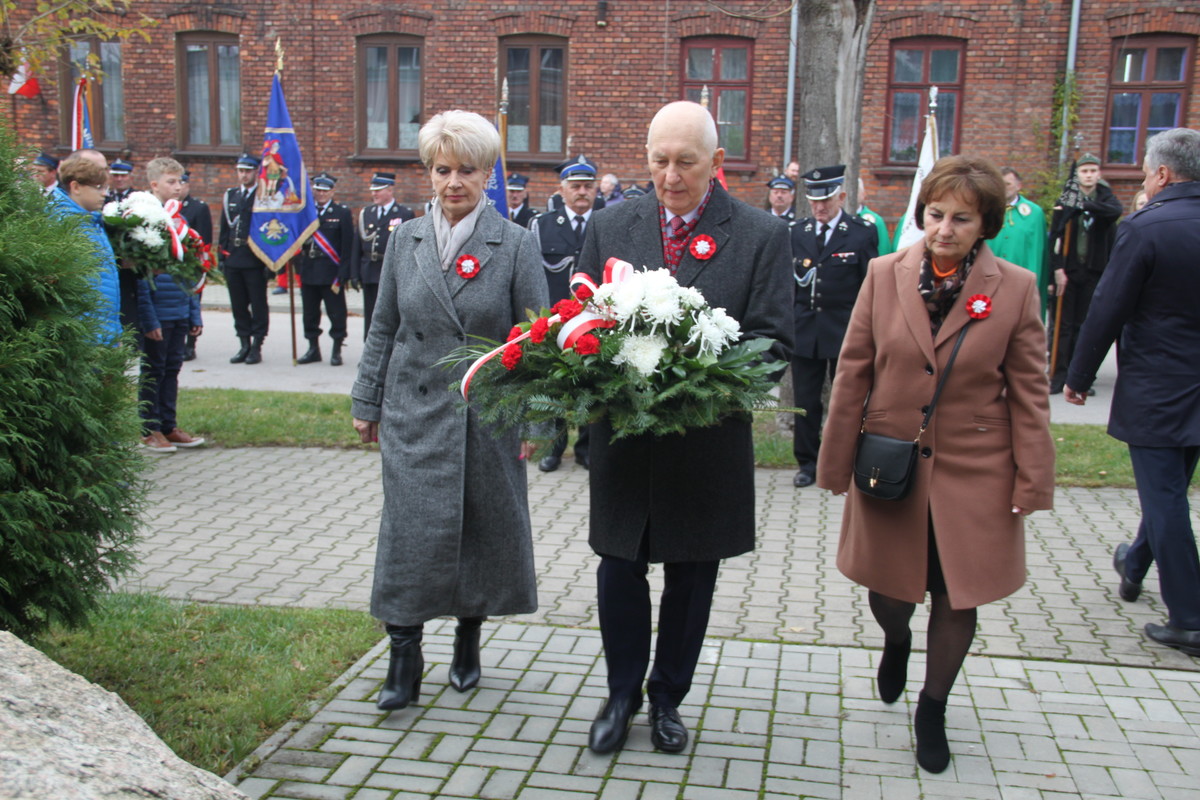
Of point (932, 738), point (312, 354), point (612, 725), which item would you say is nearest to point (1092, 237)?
point (312, 354)

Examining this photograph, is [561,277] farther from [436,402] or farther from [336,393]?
[436,402]

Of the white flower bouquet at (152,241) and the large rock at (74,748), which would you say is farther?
the white flower bouquet at (152,241)

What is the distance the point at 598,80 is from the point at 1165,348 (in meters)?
15.8

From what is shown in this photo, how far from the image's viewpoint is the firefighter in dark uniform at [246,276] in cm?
1383

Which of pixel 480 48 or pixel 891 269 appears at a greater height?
pixel 480 48

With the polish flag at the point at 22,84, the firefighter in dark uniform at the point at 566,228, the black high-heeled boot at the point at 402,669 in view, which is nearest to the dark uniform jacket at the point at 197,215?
the polish flag at the point at 22,84

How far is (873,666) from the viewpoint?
15.7ft

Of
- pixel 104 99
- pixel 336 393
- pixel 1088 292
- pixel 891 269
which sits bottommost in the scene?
pixel 336 393

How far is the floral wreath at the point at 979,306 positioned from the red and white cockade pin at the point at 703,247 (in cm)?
85

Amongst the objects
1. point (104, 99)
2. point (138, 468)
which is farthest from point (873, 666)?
point (104, 99)

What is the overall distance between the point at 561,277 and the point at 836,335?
2.55 m

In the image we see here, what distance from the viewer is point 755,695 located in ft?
14.7

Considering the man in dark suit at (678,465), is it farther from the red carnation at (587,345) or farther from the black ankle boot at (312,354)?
the black ankle boot at (312,354)

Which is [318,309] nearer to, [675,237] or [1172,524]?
[675,237]
